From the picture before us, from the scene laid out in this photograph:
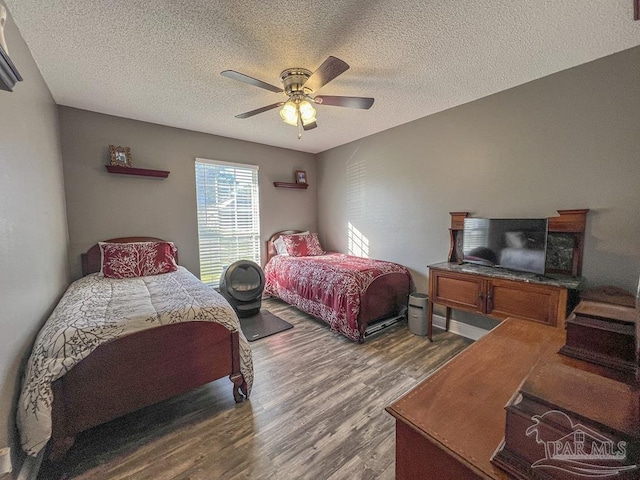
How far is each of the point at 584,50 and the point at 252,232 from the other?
4.10 m

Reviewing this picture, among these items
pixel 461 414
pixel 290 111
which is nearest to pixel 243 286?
pixel 290 111

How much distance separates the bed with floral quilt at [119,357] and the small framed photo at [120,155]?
1582mm

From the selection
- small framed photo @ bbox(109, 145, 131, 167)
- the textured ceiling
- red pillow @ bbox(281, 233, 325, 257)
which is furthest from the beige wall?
small framed photo @ bbox(109, 145, 131, 167)

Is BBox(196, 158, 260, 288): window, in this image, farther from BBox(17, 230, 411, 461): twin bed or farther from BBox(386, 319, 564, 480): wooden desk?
BBox(386, 319, 564, 480): wooden desk

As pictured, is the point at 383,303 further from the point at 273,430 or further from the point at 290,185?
the point at 290,185

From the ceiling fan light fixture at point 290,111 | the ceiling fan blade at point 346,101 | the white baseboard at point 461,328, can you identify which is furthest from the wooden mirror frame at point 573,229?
the ceiling fan light fixture at point 290,111

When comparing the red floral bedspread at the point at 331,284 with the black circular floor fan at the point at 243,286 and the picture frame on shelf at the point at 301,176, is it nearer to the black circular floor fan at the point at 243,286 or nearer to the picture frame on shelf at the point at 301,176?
the black circular floor fan at the point at 243,286

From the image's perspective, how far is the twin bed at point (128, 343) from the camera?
4.54ft

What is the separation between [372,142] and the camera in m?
3.89

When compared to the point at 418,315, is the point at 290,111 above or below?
above

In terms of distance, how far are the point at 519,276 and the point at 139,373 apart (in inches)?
115

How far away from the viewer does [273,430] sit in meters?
1.70

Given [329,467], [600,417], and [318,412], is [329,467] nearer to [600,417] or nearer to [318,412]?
[318,412]

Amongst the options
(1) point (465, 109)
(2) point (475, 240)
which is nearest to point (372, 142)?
(1) point (465, 109)
